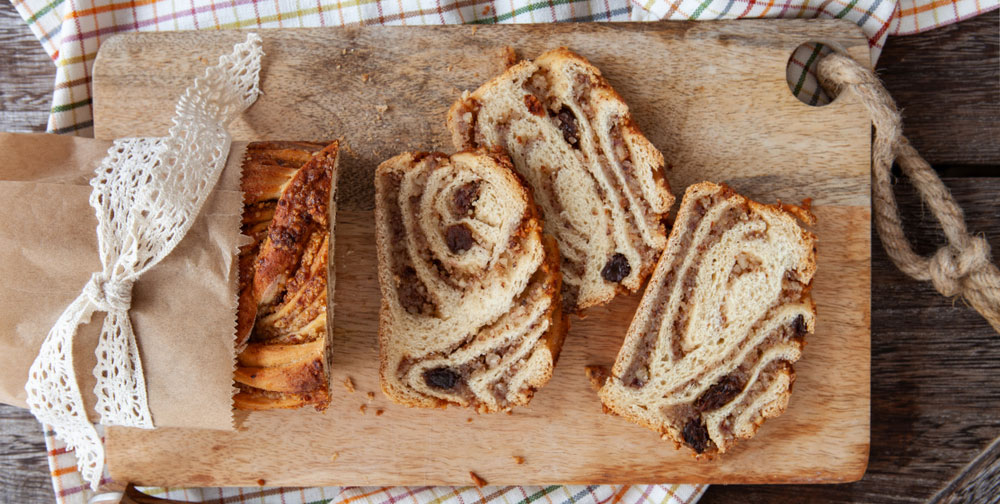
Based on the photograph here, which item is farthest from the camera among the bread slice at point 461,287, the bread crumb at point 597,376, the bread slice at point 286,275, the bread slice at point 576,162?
the bread crumb at point 597,376

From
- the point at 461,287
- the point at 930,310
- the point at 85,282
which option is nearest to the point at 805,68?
the point at 930,310

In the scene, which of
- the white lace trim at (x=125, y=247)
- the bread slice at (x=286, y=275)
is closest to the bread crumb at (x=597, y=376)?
the bread slice at (x=286, y=275)

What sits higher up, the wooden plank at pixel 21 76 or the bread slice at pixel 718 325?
the wooden plank at pixel 21 76

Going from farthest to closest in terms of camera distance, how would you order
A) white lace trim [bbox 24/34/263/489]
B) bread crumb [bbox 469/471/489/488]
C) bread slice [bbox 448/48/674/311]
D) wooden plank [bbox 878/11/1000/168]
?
wooden plank [bbox 878/11/1000/168]
bread crumb [bbox 469/471/489/488]
bread slice [bbox 448/48/674/311]
white lace trim [bbox 24/34/263/489]

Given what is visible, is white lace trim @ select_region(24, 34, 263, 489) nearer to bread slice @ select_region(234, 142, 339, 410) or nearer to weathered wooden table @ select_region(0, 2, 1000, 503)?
bread slice @ select_region(234, 142, 339, 410)

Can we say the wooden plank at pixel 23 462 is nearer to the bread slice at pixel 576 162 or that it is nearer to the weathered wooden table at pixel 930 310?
the weathered wooden table at pixel 930 310

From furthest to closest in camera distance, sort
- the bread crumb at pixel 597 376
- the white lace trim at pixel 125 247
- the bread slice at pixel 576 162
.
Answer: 1. the bread crumb at pixel 597 376
2. the bread slice at pixel 576 162
3. the white lace trim at pixel 125 247

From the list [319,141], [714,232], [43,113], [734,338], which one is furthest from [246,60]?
[734,338]

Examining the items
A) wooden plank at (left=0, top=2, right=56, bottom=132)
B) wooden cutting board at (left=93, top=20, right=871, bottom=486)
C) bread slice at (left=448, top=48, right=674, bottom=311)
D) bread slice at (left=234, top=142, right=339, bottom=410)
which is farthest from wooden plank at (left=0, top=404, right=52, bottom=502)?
bread slice at (left=448, top=48, right=674, bottom=311)
